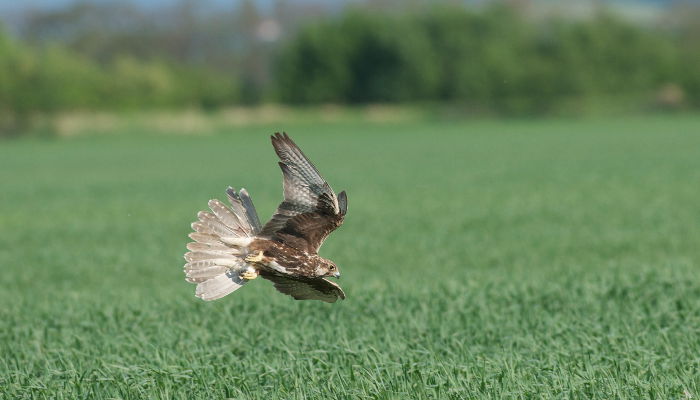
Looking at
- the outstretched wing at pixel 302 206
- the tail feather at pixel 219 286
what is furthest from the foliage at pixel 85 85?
the outstretched wing at pixel 302 206

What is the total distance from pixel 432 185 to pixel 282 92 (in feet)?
219

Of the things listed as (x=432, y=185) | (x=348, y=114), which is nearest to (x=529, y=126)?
(x=348, y=114)

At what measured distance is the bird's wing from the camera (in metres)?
4.59

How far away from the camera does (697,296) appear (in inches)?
297

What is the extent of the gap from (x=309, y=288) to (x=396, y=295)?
3.41 meters

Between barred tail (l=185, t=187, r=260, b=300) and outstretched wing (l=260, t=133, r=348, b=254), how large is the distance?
5.5 inches

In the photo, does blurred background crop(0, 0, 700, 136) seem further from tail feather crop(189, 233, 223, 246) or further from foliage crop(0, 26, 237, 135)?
tail feather crop(189, 233, 223, 246)

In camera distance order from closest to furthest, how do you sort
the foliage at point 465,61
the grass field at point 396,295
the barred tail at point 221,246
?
the barred tail at point 221,246 < the grass field at point 396,295 < the foliage at point 465,61

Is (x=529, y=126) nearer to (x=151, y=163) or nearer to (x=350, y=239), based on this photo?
(x=151, y=163)

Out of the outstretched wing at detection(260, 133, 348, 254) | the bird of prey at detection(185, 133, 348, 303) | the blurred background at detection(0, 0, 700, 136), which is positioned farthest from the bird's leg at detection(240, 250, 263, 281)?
the blurred background at detection(0, 0, 700, 136)

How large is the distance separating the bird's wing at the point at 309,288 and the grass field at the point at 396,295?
26.2 inches

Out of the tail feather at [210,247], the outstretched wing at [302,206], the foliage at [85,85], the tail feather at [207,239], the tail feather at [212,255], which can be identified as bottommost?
the foliage at [85,85]

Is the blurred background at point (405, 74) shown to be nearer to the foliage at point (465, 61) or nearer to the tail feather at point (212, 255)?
the foliage at point (465, 61)

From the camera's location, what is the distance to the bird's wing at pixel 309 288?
459 cm
